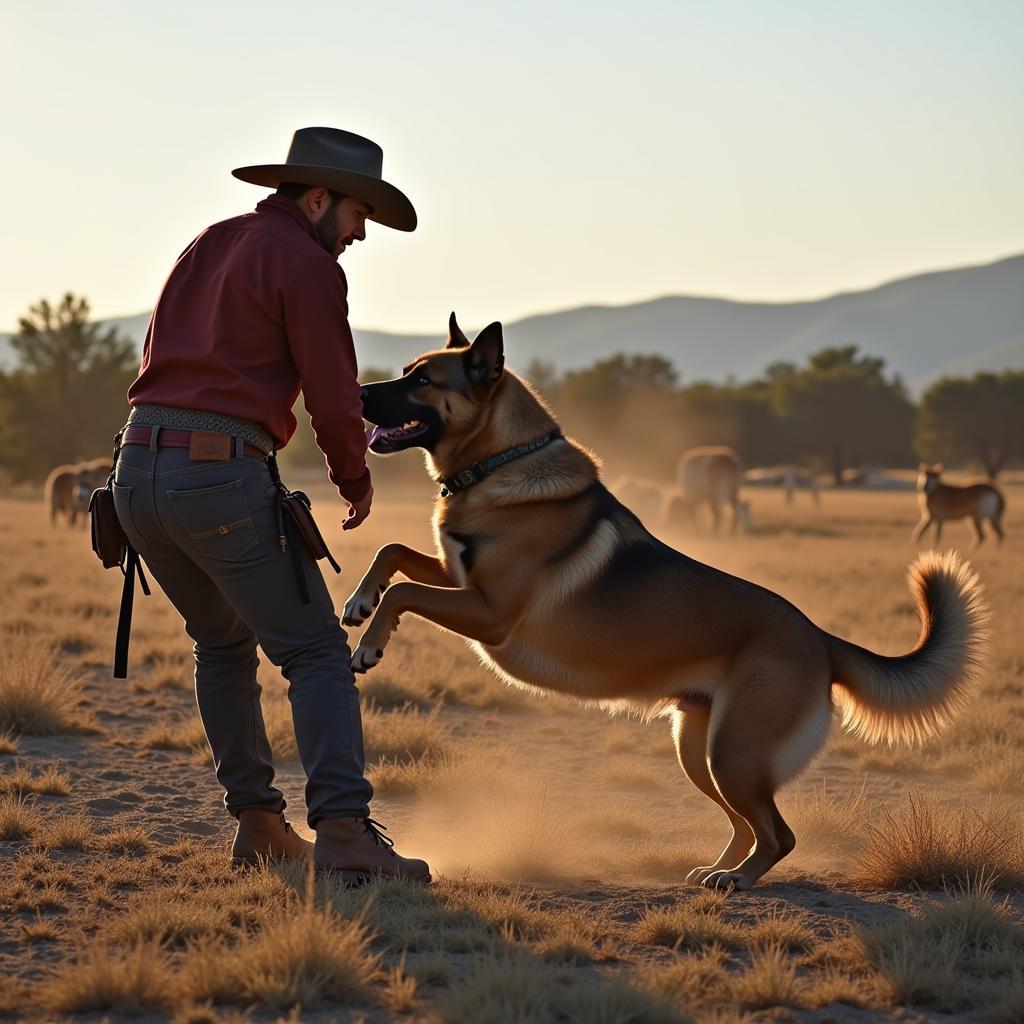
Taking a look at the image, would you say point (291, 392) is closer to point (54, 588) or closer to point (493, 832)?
point (493, 832)

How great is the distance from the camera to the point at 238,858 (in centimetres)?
520

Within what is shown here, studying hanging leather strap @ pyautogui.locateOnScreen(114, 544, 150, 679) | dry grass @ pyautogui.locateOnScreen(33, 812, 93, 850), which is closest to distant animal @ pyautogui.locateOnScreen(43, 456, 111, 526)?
dry grass @ pyautogui.locateOnScreen(33, 812, 93, 850)

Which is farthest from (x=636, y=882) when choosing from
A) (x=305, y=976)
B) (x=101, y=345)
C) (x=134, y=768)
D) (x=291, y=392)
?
(x=101, y=345)

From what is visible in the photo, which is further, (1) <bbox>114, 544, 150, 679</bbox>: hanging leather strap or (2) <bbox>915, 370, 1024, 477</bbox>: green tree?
(2) <bbox>915, 370, 1024, 477</bbox>: green tree

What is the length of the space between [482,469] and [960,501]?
24462mm

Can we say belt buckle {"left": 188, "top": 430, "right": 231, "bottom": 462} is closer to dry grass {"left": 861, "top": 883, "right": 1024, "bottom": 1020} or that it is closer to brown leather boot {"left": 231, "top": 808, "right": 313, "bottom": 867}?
brown leather boot {"left": 231, "top": 808, "right": 313, "bottom": 867}

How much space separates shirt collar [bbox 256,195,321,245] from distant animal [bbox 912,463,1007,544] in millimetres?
24301

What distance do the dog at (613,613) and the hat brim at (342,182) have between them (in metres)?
0.70

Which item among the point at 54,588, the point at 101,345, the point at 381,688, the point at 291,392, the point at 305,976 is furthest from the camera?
the point at 101,345

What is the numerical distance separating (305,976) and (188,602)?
1838 mm

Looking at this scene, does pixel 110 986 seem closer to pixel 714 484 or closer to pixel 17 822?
pixel 17 822

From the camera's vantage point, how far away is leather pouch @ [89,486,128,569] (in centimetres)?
502

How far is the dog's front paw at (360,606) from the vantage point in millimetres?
5180

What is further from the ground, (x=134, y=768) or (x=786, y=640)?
(x=786, y=640)
